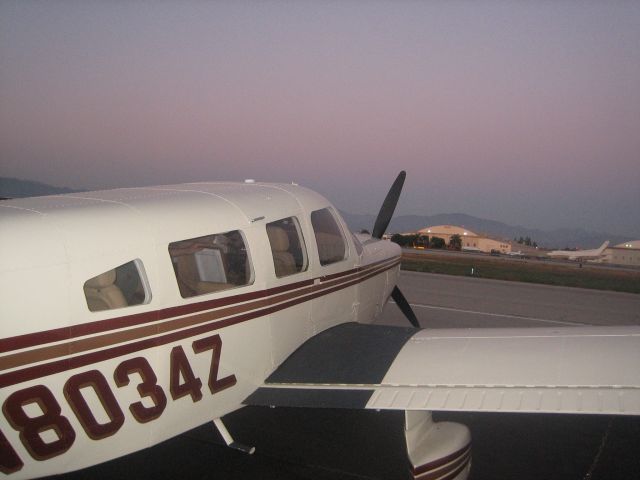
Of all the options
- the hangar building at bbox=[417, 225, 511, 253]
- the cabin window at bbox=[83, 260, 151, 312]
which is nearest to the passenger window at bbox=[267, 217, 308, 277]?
the cabin window at bbox=[83, 260, 151, 312]

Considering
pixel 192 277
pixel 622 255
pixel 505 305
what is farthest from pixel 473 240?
pixel 192 277

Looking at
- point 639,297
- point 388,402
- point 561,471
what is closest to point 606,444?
point 561,471

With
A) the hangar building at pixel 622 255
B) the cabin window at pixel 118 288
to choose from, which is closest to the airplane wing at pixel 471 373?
the cabin window at pixel 118 288

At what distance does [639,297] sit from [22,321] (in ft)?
59.7

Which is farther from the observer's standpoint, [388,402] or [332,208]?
[332,208]

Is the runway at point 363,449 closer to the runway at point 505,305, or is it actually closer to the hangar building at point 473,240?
the runway at point 505,305

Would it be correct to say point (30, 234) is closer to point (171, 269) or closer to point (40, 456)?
point (171, 269)

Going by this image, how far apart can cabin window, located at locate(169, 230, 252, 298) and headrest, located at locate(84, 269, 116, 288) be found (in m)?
0.93

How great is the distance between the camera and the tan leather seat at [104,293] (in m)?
3.47

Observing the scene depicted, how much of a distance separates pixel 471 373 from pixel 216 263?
2.20m

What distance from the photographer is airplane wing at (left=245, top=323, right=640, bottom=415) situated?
409cm

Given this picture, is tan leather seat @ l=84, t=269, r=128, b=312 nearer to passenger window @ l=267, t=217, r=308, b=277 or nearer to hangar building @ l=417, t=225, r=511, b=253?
passenger window @ l=267, t=217, r=308, b=277

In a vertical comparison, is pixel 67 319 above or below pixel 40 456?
above

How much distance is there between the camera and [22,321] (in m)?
3.06
